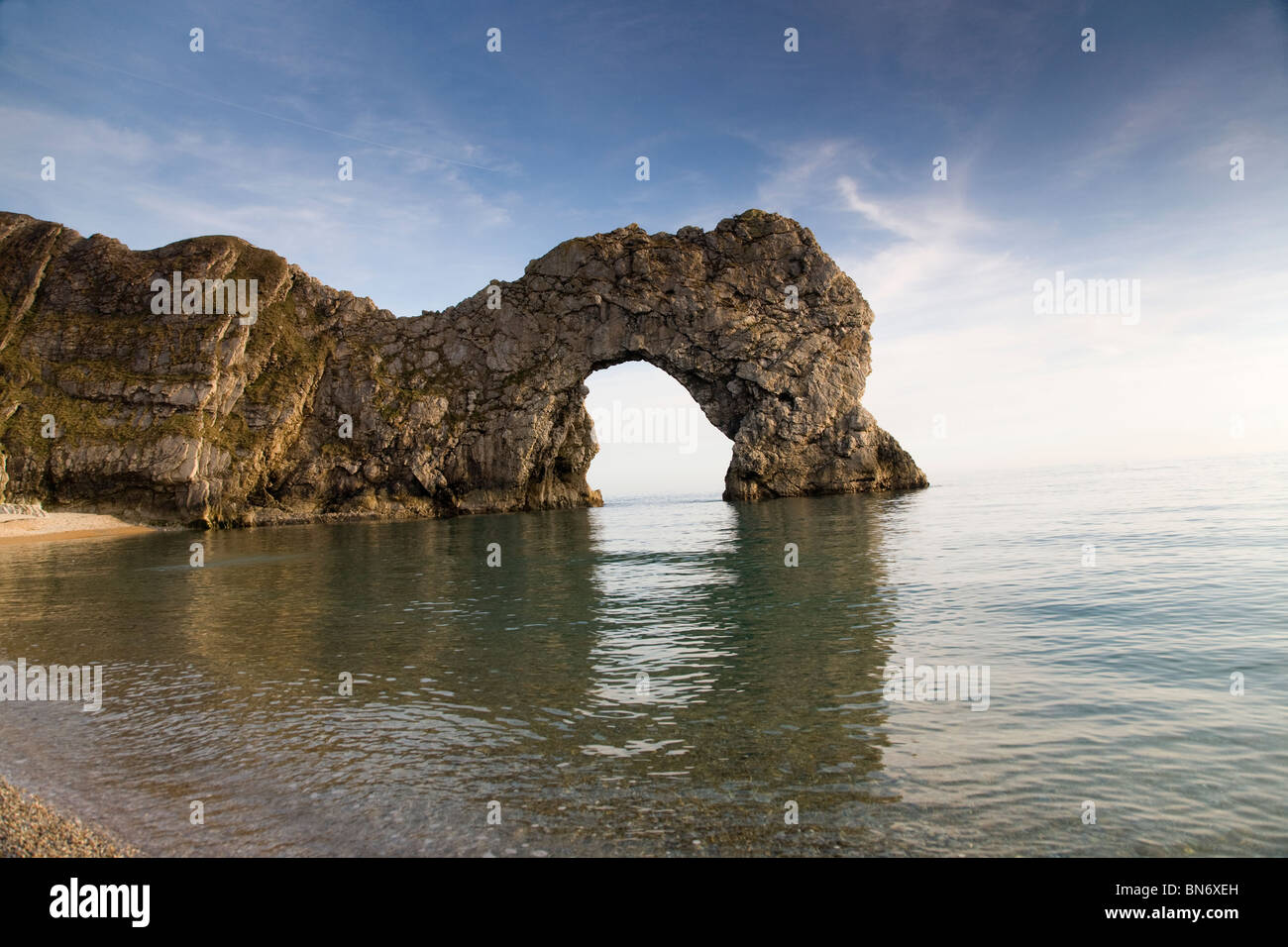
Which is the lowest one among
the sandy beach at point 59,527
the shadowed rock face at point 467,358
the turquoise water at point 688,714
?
the turquoise water at point 688,714

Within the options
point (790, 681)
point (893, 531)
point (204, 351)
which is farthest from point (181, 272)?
point (790, 681)

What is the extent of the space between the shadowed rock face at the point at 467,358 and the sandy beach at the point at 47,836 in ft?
255

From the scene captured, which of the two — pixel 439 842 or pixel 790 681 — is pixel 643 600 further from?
pixel 439 842

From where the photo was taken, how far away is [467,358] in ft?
316

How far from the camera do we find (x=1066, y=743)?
9523mm

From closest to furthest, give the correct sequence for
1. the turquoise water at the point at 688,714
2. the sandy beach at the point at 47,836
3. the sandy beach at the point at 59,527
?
the sandy beach at the point at 47,836 → the turquoise water at the point at 688,714 → the sandy beach at the point at 59,527

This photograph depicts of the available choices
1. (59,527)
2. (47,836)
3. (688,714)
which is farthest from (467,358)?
(47,836)

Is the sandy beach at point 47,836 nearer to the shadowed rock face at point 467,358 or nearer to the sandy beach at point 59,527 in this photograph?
the sandy beach at point 59,527

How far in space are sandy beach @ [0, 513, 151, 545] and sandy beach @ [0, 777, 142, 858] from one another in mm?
61268

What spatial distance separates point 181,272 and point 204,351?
1288 centimetres

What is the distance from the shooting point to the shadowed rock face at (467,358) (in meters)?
80.2

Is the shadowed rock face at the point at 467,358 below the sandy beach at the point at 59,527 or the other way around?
the other way around

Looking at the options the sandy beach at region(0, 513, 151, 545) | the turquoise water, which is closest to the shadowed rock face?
the sandy beach at region(0, 513, 151, 545)

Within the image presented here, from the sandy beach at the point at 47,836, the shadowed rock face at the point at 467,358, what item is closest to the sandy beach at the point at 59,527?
the shadowed rock face at the point at 467,358
